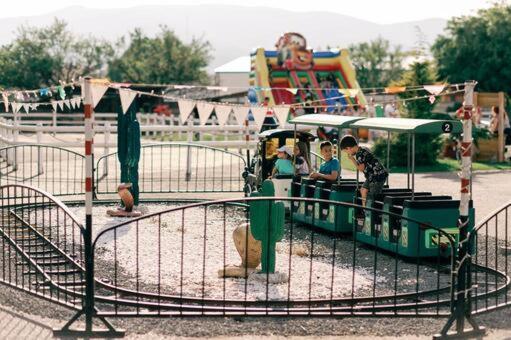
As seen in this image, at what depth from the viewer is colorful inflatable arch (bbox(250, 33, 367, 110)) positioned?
37031 mm

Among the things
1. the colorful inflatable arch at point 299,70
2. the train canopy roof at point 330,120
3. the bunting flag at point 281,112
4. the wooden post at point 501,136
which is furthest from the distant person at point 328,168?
the colorful inflatable arch at point 299,70

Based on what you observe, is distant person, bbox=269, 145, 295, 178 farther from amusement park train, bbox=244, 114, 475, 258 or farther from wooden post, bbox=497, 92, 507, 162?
wooden post, bbox=497, 92, 507, 162

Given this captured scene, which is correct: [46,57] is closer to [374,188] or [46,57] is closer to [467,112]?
[374,188]

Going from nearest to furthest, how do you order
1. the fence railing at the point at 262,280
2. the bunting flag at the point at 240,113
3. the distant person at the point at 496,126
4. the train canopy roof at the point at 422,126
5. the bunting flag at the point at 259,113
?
the fence railing at the point at 262,280
the train canopy roof at the point at 422,126
the bunting flag at the point at 240,113
the bunting flag at the point at 259,113
the distant person at the point at 496,126

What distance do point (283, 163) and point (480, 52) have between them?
3821cm

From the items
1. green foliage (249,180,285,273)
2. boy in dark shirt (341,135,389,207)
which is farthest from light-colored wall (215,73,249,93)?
green foliage (249,180,285,273)

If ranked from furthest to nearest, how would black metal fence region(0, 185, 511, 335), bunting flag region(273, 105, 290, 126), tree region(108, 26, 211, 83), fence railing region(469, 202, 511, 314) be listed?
tree region(108, 26, 211, 83) → bunting flag region(273, 105, 290, 126) → fence railing region(469, 202, 511, 314) → black metal fence region(0, 185, 511, 335)

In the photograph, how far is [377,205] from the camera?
1391 cm

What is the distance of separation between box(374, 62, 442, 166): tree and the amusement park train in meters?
9.69

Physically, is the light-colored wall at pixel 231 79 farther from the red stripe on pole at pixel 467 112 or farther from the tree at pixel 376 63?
the red stripe on pole at pixel 467 112

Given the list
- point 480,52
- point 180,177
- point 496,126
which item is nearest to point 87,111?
point 180,177

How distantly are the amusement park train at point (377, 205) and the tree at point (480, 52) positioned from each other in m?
36.7

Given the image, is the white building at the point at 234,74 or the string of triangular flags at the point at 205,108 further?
the white building at the point at 234,74

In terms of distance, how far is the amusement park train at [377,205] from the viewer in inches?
493
